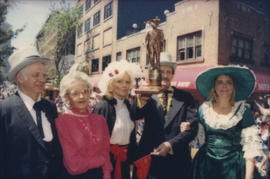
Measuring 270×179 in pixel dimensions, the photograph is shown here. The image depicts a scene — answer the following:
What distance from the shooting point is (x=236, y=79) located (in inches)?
112

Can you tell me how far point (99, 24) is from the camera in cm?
2491

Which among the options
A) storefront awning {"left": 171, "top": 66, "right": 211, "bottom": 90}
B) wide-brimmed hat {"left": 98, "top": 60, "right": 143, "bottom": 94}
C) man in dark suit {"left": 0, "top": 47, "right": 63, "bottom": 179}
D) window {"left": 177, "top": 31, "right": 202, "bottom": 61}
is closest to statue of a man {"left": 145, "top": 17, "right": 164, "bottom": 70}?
wide-brimmed hat {"left": 98, "top": 60, "right": 143, "bottom": 94}

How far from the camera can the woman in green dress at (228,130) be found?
243cm

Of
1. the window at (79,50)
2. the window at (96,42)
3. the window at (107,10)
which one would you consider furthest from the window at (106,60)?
the window at (79,50)

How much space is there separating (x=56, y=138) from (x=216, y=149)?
1.82 metres

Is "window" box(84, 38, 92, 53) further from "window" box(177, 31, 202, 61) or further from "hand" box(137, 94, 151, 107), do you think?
"hand" box(137, 94, 151, 107)

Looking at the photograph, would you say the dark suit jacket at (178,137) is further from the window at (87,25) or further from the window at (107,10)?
the window at (87,25)

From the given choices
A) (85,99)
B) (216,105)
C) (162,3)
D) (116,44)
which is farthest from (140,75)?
(162,3)

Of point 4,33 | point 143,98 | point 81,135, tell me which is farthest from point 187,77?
point 4,33

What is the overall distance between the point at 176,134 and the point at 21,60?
191 cm

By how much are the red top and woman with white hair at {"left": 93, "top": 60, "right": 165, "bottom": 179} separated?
20 cm

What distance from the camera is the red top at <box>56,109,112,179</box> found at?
2.17 m

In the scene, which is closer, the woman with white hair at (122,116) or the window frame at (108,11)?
the woman with white hair at (122,116)

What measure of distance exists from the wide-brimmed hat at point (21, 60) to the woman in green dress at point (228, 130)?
2.05 m
